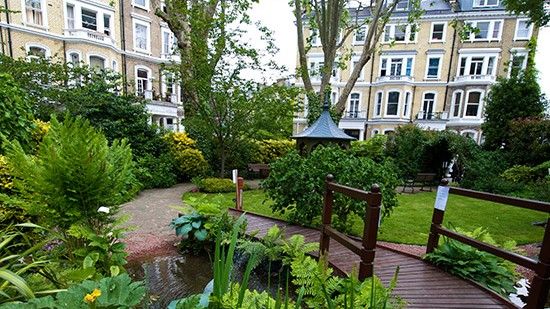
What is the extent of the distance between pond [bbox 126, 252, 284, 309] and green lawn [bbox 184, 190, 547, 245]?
1135 mm

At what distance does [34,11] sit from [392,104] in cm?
2555

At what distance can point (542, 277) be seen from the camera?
2.08 meters

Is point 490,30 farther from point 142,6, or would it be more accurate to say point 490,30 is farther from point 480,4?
point 142,6

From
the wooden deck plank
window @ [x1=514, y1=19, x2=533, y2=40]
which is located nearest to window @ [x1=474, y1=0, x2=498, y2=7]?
window @ [x1=514, y1=19, x2=533, y2=40]

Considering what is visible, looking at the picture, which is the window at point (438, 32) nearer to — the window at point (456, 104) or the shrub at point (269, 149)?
the window at point (456, 104)

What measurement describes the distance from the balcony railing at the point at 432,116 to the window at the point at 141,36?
74.8 feet

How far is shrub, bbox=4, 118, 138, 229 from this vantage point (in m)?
2.28

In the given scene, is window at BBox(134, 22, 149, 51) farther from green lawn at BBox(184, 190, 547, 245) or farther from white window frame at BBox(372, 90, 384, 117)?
white window frame at BBox(372, 90, 384, 117)

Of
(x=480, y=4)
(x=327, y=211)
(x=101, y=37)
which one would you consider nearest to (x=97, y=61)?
(x=101, y=37)

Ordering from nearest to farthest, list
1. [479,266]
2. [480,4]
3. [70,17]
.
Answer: [479,266]
[70,17]
[480,4]

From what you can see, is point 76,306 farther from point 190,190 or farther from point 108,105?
point 108,105

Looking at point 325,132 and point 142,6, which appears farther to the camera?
point 142,6

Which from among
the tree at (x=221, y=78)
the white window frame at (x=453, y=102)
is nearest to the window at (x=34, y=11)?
the tree at (x=221, y=78)

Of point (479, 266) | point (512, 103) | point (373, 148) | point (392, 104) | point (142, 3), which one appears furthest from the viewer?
point (392, 104)
